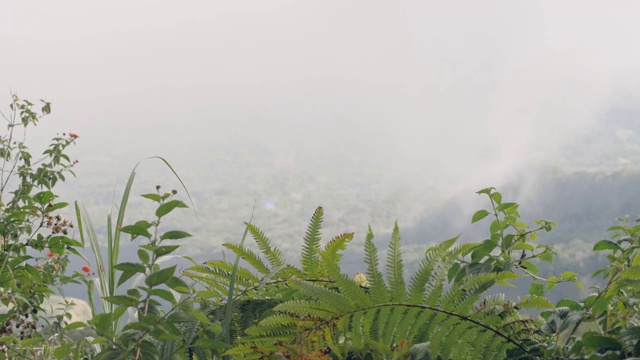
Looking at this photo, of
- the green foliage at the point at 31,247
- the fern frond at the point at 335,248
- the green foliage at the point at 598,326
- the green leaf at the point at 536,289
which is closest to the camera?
the green foliage at the point at 598,326

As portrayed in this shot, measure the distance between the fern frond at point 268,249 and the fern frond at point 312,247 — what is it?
5 centimetres

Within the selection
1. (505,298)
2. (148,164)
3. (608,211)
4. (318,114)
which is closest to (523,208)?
(608,211)

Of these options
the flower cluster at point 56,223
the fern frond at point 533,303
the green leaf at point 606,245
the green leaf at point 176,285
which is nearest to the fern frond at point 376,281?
the fern frond at point 533,303

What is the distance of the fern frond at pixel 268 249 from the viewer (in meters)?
1.24

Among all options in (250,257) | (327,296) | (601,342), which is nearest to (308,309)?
(327,296)

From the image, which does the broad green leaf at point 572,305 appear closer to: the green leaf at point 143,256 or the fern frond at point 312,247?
the fern frond at point 312,247

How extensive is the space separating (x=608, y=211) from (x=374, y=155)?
245 feet

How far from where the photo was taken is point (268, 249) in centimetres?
125

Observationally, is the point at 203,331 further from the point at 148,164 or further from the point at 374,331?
the point at 148,164

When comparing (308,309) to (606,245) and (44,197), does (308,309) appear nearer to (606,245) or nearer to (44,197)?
(606,245)

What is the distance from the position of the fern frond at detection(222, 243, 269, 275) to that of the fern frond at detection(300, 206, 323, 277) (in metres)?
0.09

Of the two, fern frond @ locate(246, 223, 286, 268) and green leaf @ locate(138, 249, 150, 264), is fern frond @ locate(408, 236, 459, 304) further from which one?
green leaf @ locate(138, 249, 150, 264)

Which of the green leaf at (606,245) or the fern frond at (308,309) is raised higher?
the green leaf at (606,245)

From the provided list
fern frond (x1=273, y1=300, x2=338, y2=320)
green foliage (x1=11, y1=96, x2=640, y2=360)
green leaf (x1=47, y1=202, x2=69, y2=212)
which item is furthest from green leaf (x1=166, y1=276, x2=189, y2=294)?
green leaf (x1=47, y1=202, x2=69, y2=212)
